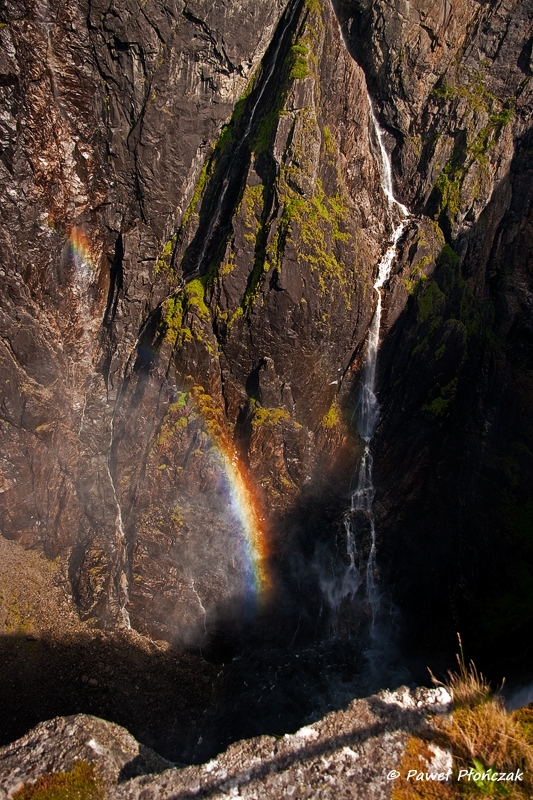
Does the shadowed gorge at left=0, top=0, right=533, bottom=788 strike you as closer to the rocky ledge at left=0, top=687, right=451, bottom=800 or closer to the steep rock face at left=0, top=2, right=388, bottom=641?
the steep rock face at left=0, top=2, right=388, bottom=641

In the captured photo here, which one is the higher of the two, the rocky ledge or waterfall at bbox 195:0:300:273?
waterfall at bbox 195:0:300:273

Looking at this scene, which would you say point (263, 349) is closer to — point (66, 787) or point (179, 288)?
point (179, 288)

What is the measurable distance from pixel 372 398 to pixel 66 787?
15.2m

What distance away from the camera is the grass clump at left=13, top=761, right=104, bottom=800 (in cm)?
642

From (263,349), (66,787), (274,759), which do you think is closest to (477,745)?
(274,759)

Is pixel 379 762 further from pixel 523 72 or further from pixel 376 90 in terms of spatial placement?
pixel 523 72

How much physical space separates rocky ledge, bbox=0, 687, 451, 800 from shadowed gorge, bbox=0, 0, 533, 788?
29.4 feet

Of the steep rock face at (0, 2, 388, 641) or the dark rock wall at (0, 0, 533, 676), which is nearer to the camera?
the steep rock face at (0, 2, 388, 641)

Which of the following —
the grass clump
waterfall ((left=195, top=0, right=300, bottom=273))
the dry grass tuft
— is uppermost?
waterfall ((left=195, top=0, right=300, bottom=273))

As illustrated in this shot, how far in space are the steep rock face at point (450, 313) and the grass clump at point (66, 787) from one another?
13.6 m

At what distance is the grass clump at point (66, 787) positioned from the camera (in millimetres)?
Result: 6418

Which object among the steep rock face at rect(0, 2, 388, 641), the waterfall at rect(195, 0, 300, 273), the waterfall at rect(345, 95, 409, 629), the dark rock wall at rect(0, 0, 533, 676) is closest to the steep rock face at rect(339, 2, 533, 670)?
the dark rock wall at rect(0, 0, 533, 676)

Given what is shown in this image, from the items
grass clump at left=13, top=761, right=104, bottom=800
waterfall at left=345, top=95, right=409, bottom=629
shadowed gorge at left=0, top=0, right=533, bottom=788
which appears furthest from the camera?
waterfall at left=345, top=95, right=409, bottom=629

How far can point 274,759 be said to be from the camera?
248 inches
